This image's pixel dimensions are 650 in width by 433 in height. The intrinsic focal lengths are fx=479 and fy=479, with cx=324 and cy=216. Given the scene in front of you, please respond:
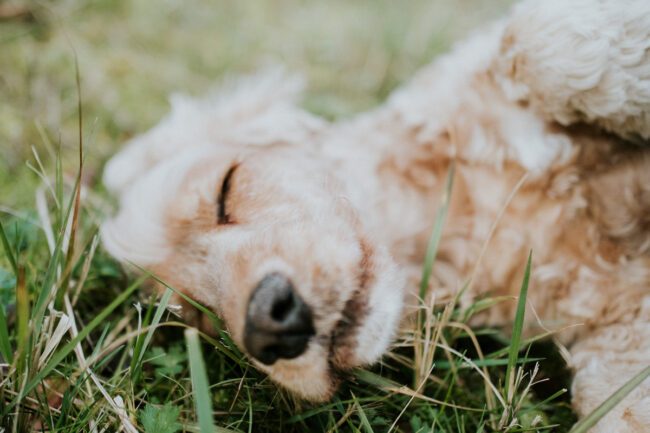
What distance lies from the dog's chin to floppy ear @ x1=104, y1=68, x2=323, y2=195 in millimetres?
1169

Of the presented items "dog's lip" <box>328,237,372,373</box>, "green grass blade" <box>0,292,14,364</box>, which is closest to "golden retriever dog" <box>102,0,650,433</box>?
"dog's lip" <box>328,237,372,373</box>

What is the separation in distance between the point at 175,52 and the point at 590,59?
3461mm

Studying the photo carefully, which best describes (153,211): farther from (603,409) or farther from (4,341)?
(603,409)

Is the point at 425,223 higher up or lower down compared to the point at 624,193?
lower down

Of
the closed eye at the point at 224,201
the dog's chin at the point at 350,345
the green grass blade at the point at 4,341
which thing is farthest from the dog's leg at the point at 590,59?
the green grass blade at the point at 4,341

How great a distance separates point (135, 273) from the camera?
7.03ft

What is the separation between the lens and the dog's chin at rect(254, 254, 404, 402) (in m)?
1.39

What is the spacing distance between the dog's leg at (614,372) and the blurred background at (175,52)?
89.9 inches

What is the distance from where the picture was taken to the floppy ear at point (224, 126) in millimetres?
2580

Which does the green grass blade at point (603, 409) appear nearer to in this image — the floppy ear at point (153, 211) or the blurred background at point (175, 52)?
the floppy ear at point (153, 211)

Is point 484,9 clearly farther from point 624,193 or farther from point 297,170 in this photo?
point 297,170

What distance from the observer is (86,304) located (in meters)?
2.12

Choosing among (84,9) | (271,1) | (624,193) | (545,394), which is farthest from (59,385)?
(271,1)

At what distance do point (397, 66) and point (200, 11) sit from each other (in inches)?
82.8
